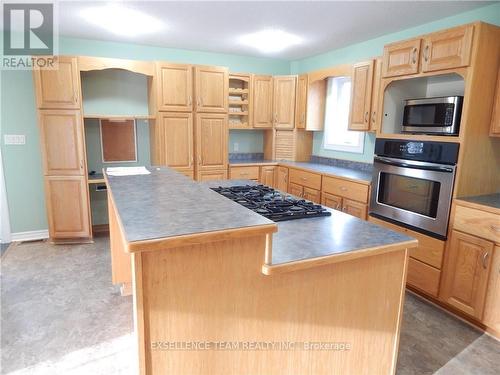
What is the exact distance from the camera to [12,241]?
12.9ft

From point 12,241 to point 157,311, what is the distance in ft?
12.3

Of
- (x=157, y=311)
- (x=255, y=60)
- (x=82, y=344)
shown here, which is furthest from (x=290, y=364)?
(x=255, y=60)

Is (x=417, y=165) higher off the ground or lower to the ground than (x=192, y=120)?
lower

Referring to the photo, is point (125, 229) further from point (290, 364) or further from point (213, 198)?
point (290, 364)

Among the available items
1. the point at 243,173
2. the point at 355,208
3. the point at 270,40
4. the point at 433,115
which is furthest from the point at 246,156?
the point at 433,115

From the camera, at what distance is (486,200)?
7.89 feet

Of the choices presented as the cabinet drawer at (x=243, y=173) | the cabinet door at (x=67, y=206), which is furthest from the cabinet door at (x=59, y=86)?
the cabinet drawer at (x=243, y=173)

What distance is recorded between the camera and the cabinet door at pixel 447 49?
231cm

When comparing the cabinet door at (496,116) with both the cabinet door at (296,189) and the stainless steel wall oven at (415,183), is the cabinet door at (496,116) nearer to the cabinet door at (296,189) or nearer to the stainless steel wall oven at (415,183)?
the stainless steel wall oven at (415,183)

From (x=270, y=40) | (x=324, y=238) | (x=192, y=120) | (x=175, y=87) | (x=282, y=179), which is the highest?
(x=270, y=40)

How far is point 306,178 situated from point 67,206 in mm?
2844

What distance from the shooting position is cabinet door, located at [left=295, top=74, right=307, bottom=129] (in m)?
4.47

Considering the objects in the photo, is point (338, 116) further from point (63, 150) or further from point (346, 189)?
point (63, 150)

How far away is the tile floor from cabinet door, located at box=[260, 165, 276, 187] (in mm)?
2258
